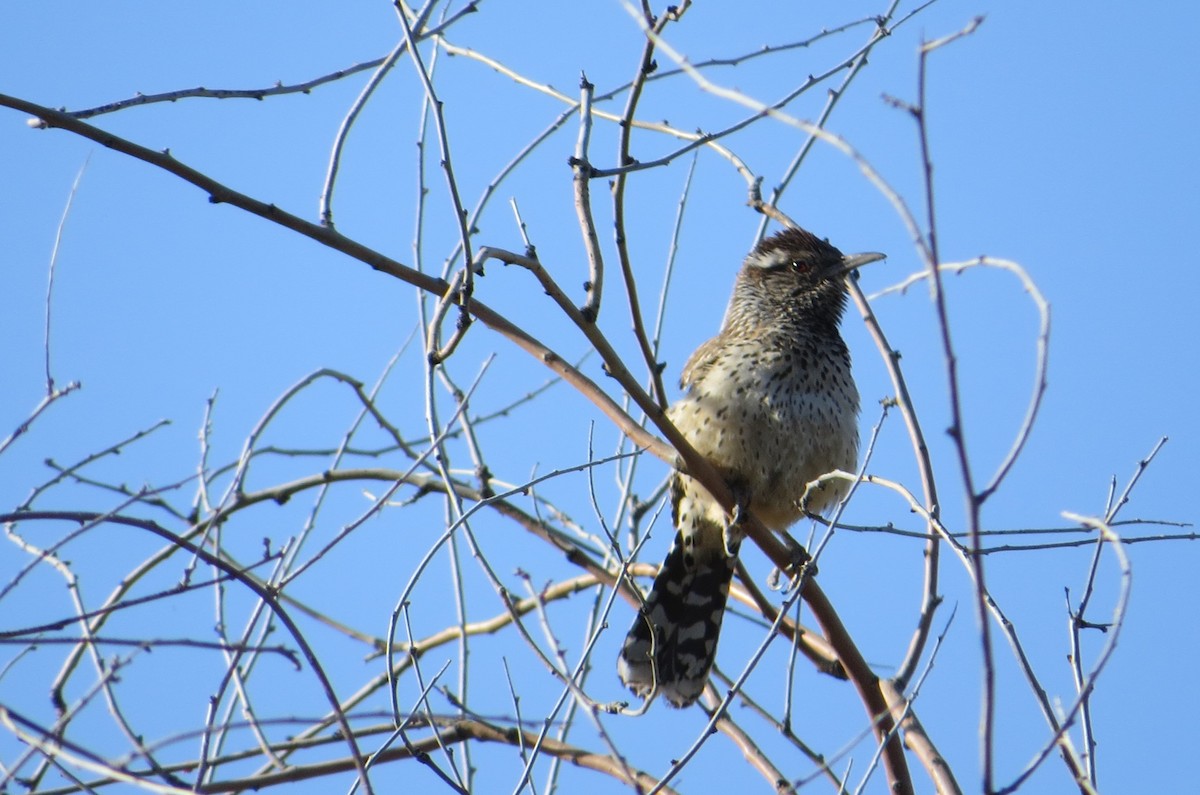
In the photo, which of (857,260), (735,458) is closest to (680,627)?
(735,458)

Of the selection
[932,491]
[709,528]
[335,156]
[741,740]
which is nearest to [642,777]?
[741,740]

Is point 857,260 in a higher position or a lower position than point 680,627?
higher

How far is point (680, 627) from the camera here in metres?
5.02

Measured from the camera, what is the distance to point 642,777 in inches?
143

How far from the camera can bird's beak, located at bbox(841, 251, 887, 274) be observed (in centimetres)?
548

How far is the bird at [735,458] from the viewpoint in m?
4.82

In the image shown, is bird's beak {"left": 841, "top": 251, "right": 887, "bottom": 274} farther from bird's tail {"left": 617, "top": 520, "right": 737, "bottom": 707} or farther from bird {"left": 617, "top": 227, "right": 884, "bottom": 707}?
bird's tail {"left": 617, "top": 520, "right": 737, "bottom": 707}

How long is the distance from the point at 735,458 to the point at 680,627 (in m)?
0.72

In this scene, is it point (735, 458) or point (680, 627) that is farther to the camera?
point (680, 627)

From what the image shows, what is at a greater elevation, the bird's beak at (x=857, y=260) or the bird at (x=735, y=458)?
the bird's beak at (x=857, y=260)

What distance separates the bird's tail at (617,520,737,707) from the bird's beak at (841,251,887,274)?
1326 millimetres

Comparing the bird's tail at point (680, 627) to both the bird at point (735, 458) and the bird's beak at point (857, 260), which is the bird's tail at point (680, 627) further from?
the bird's beak at point (857, 260)

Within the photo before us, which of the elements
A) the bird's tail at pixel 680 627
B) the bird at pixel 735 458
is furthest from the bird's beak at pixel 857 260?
the bird's tail at pixel 680 627

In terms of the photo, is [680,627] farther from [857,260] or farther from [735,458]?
[857,260]
